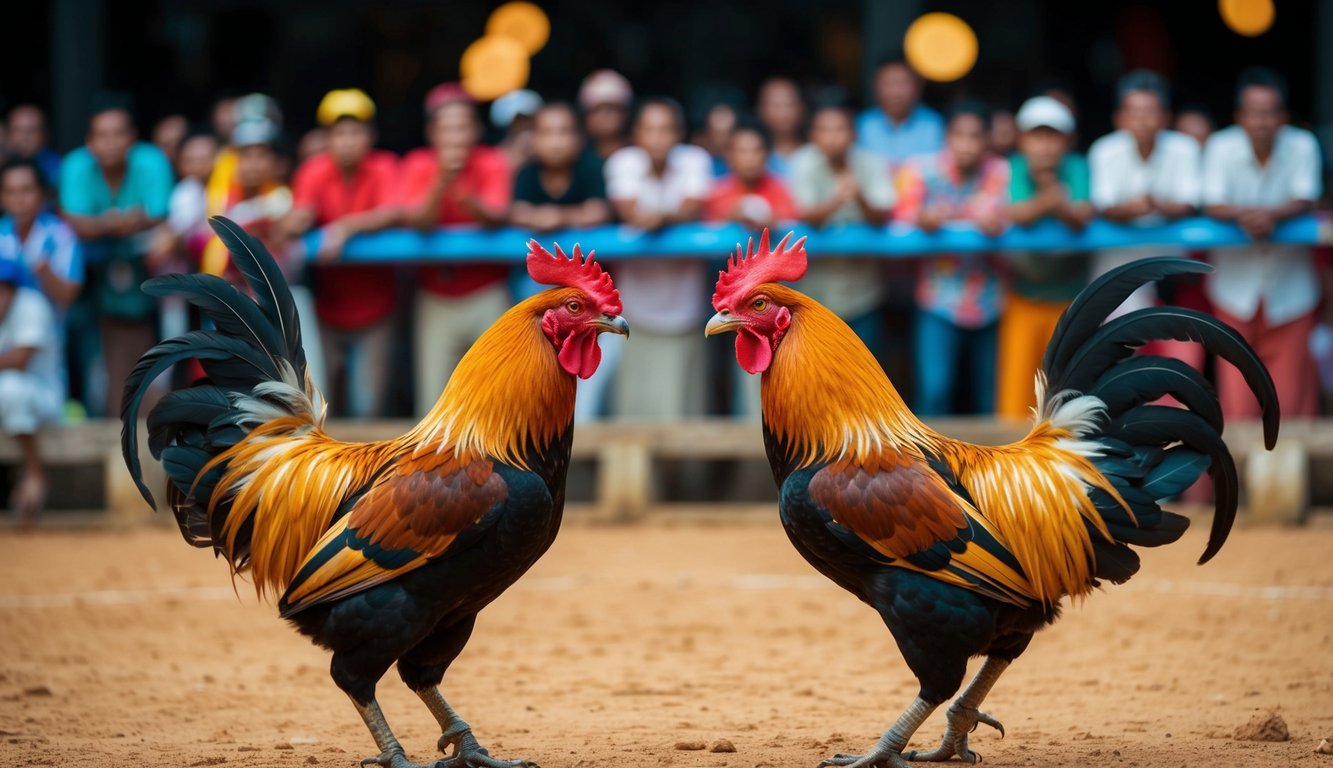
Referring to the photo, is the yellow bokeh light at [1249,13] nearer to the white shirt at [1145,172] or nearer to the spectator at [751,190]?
the white shirt at [1145,172]

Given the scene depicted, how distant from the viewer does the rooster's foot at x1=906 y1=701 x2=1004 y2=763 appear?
16.6 feet

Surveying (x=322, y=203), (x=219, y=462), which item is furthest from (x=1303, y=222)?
(x=219, y=462)

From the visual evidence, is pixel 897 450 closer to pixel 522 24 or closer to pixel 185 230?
pixel 185 230

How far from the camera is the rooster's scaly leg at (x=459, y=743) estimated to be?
4938 mm

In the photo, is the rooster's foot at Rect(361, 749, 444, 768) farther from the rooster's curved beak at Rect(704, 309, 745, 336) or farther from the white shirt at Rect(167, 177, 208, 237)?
the white shirt at Rect(167, 177, 208, 237)

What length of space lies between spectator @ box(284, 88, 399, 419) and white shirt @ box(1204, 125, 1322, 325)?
4.95m

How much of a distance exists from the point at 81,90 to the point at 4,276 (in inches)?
170

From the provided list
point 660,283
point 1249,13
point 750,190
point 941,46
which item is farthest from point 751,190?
point 1249,13

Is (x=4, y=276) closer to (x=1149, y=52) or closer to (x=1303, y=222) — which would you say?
(x=1303, y=222)

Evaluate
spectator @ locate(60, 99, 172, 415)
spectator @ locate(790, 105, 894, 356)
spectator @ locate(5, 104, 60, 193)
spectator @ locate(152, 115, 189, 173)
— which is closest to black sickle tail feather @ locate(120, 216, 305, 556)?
spectator @ locate(790, 105, 894, 356)

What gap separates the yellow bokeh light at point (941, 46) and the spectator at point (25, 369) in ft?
27.0

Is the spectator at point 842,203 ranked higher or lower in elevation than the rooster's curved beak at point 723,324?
higher

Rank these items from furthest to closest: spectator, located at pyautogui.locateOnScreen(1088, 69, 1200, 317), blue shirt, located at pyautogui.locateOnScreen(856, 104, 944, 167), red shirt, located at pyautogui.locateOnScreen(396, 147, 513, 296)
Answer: blue shirt, located at pyautogui.locateOnScreen(856, 104, 944, 167) < red shirt, located at pyautogui.locateOnScreen(396, 147, 513, 296) < spectator, located at pyautogui.locateOnScreen(1088, 69, 1200, 317)

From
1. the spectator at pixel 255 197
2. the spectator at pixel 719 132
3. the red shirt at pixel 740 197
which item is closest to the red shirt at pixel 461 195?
the spectator at pixel 255 197
